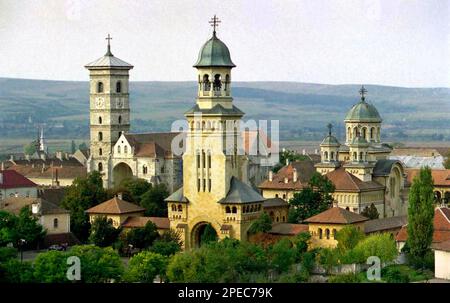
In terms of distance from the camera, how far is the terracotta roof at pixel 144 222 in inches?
1438

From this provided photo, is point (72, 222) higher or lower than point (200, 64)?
lower

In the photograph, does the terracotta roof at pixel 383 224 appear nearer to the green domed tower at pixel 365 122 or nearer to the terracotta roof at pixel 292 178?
the terracotta roof at pixel 292 178

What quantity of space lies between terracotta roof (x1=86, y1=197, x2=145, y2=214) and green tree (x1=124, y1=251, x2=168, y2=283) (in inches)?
398

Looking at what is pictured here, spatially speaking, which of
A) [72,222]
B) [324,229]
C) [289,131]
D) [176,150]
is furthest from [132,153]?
[289,131]

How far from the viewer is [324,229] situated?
112 feet

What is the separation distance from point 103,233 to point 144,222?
80.4 inches

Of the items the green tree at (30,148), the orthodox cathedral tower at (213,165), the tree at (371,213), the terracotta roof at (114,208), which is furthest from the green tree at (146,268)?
the green tree at (30,148)

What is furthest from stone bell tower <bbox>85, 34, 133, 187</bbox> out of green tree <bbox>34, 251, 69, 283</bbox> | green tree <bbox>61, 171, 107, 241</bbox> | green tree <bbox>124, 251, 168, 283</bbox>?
green tree <bbox>34, 251, 69, 283</bbox>

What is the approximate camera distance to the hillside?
66438 mm

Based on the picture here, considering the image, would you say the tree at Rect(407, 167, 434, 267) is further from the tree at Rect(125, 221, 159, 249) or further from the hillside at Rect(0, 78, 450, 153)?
the hillside at Rect(0, 78, 450, 153)

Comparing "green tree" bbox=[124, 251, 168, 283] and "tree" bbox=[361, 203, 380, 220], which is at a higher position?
"tree" bbox=[361, 203, 380, 220]
